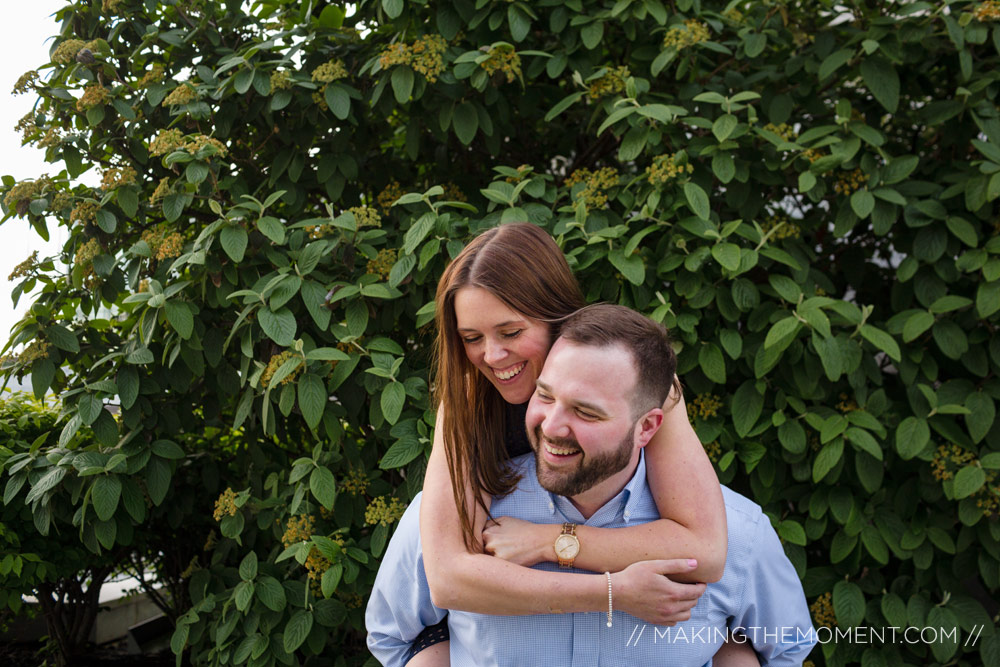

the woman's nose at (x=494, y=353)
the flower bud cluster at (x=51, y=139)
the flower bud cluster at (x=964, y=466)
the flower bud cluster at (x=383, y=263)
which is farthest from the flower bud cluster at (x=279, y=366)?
the flower bud cluster at (x=964, y=466)

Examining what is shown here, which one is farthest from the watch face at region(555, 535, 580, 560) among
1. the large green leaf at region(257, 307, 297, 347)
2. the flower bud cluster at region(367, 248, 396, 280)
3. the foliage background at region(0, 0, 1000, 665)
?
the flower bud cluster at region(367, 248, 396, 280)

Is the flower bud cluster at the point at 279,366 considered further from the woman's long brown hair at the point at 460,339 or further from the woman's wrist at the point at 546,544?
the woman's wrist at the point at 546,544

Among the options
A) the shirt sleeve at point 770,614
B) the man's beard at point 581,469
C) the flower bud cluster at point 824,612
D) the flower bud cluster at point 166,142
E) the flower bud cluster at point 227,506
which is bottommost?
the flower bud cluster at point 824,612

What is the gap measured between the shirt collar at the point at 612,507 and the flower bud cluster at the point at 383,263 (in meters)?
0.98

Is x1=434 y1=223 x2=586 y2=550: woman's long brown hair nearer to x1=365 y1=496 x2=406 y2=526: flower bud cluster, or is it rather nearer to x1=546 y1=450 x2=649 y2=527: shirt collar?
x1=546 y1=450 x2=649 y2=527: shirt collar

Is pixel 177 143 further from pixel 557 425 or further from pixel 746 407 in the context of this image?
pixel 746 407

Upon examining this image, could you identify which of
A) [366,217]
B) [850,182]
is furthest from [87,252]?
[850,182]

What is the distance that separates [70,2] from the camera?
262 cm

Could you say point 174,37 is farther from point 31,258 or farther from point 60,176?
point 31,258

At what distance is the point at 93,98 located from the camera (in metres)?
2.41

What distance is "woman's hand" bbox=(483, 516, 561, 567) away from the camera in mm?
1460

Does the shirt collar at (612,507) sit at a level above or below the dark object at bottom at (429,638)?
above

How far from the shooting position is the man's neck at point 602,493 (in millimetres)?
1558

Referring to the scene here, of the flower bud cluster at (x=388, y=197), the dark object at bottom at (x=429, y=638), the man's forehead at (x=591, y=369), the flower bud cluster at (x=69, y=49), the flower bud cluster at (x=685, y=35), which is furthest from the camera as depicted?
the flower bud cluster at (x=388, y=197)
